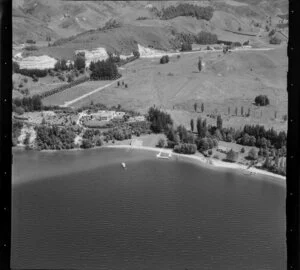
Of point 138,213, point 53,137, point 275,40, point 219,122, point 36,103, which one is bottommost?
point 138,213

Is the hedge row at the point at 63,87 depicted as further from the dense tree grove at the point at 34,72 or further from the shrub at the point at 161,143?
the shrub at the point at 161,143

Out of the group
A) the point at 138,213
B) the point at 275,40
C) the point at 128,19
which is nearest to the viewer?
the point at 138,213

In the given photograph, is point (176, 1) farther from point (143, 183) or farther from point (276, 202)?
point (276, 202)

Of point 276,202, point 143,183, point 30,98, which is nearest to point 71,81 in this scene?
point 30,98

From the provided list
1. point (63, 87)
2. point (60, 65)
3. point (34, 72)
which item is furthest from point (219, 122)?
point (34, 72)

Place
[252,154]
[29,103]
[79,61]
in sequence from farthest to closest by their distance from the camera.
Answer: [79,61]
[29,103]
[252,154]

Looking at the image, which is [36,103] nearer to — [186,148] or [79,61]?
[79,61]
